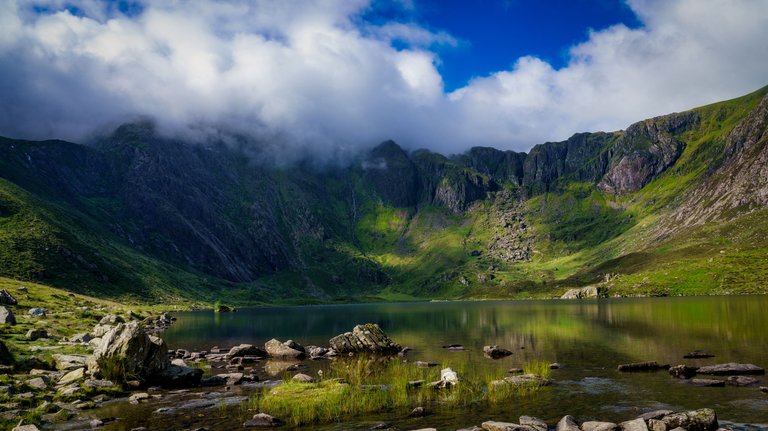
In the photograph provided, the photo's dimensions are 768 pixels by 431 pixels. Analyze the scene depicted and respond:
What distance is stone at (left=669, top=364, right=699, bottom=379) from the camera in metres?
47.4

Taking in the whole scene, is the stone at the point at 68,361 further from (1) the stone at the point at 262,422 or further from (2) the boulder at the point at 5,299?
(2) the boulder at the point at 5,299

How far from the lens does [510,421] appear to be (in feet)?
110

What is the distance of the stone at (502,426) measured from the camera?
98.2 feet

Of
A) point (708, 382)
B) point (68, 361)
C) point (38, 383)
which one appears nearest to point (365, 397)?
point (38, 383)

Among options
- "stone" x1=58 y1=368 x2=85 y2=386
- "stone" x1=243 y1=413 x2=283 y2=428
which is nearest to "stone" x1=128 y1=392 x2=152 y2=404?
"stone" x1=58 y1=368 x2=85 y2=386

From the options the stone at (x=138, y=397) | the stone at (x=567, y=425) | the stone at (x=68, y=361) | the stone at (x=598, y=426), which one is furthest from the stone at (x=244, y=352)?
the stone at (x=598, y=426)

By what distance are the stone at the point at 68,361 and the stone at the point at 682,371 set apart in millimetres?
58901

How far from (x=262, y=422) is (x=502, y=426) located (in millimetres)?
16509

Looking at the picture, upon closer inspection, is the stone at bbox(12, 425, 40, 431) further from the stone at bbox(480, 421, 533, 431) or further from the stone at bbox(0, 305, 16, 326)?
the stone at bbox(0, 305, 16, 326)

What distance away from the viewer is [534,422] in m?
31.5

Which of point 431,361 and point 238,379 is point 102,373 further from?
point 431,361

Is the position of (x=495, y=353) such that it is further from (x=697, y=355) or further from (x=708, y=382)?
(x=708, y=382)

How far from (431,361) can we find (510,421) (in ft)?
101

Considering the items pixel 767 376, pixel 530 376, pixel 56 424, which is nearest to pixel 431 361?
pixel 530 376
